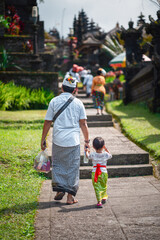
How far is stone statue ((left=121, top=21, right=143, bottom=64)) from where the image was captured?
15289mm

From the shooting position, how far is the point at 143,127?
962 cm

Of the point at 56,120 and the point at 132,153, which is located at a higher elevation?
the point at 56,120

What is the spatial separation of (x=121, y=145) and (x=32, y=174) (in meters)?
2.39

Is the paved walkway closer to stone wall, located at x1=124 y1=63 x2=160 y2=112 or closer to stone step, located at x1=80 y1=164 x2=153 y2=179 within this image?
stone step, located at x1=80 y1=164 x2=153 y2=179

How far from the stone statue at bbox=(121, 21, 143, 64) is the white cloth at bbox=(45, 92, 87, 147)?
11.4 metres

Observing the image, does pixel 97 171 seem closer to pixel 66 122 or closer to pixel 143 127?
pixel 66 122

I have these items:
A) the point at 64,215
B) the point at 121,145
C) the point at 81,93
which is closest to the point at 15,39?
the point at 81,93

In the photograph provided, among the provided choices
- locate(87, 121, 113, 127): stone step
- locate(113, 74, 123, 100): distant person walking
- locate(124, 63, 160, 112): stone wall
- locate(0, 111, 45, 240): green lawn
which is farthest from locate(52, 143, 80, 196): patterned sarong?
locate(113, 74, 123, 100): distant person walking

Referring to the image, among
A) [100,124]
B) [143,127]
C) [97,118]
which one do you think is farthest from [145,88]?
[143,127]

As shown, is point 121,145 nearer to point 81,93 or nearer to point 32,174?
point 32,174

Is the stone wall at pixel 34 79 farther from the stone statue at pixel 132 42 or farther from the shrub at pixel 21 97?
the stone statue at pixel 132 42

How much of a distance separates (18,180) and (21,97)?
25.9ft

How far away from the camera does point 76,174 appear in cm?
474

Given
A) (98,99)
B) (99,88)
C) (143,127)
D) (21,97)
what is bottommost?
(143,127)
